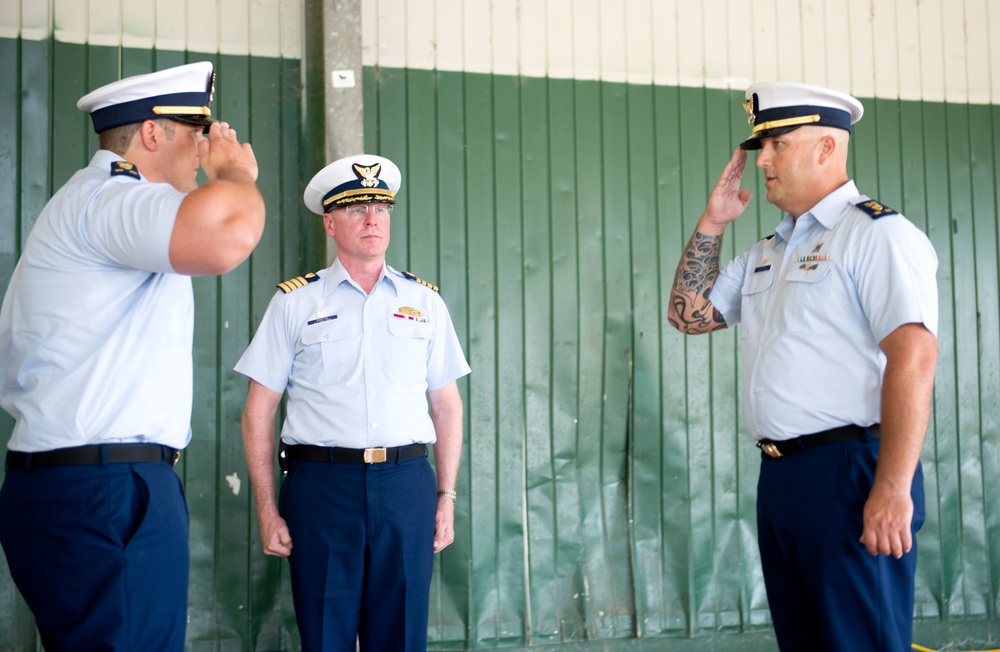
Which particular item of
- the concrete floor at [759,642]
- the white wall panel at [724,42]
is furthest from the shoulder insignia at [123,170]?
the concrete floor at [759,642]

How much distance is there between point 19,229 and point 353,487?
6.86 ft

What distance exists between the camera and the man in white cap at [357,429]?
328cm

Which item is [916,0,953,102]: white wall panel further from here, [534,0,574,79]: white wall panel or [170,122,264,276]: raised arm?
[170,122,264,276]: raised arm

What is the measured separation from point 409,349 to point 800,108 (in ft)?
4.95

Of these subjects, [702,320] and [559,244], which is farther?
[559,244]

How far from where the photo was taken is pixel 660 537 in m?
4.93

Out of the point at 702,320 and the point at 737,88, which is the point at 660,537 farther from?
the point at 737,88

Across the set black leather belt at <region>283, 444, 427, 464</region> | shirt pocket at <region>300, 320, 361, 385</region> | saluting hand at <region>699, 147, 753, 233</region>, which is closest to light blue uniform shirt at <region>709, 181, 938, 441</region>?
saluting hand at <region>699, 147, 753, 233</region>

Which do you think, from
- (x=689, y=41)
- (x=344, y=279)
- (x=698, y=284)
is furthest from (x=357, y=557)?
(x=689, y=41)

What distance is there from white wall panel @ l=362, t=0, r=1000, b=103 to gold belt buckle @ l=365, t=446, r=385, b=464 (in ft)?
7.13

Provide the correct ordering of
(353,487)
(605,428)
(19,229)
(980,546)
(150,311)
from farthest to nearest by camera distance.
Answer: (980,546) → (605,428) → (19,229) → (353,487) → (150,311)

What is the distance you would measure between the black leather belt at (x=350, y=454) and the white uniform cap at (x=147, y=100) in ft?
4.31

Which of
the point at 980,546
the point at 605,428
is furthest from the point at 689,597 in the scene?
the point at 980,546

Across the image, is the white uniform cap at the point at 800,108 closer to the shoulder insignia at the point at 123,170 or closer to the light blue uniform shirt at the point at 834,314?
the light blue uniform shirt at the point at 834,314
